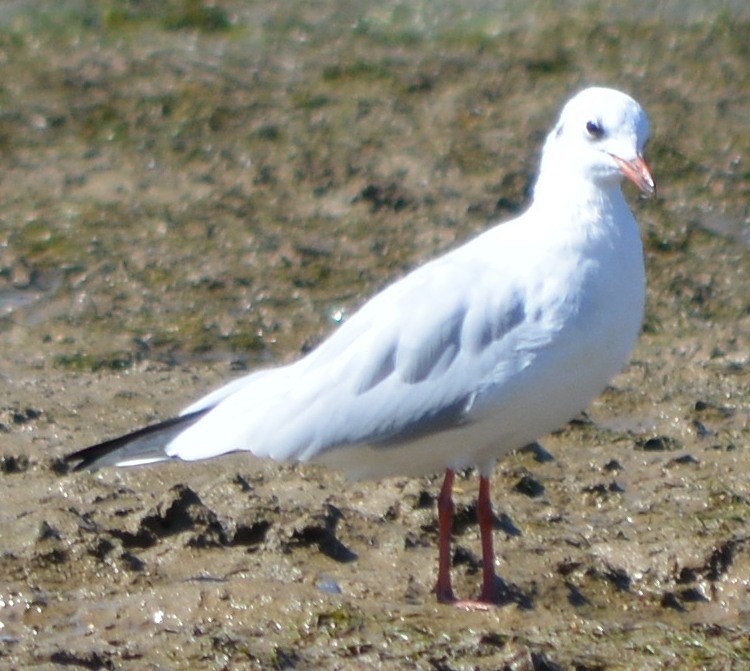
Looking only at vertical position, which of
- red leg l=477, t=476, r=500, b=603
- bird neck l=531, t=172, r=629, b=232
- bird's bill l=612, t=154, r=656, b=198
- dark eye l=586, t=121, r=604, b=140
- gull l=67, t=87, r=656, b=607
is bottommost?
red leg l=477, t=476, r=500, b=603

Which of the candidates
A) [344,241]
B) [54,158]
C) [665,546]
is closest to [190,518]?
[665,546]

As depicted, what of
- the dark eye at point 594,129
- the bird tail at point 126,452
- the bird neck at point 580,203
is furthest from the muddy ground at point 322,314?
the dark eye at point 594,129

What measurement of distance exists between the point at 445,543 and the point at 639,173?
4.25 ft

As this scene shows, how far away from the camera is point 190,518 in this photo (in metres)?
5.55

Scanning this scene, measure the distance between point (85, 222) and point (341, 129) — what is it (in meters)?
1.85

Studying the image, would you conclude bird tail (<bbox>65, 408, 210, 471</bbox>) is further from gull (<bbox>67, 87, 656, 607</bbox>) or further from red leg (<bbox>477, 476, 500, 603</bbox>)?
red leg (<bbox>477, 476, 500, 603</bbox>)

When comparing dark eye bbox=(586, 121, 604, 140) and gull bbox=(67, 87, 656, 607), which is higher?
dark eye bbox=(586, 121, 604, 140)

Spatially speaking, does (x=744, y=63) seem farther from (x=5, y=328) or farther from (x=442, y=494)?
(x=442, y=494)

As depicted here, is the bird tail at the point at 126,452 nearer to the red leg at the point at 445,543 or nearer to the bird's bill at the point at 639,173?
the red leg at the point at 445,543

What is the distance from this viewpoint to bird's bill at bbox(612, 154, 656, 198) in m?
5.14

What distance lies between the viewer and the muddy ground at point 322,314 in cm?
500

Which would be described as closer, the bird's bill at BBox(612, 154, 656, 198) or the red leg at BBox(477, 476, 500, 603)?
the bird's bill at BBox(612, 154, 656, 198)

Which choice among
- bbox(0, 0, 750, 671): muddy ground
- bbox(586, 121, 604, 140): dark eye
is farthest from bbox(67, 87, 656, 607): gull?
bbox(0, 0, 750, 671): muddy ground

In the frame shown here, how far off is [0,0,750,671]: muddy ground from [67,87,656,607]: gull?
29 centimetres
